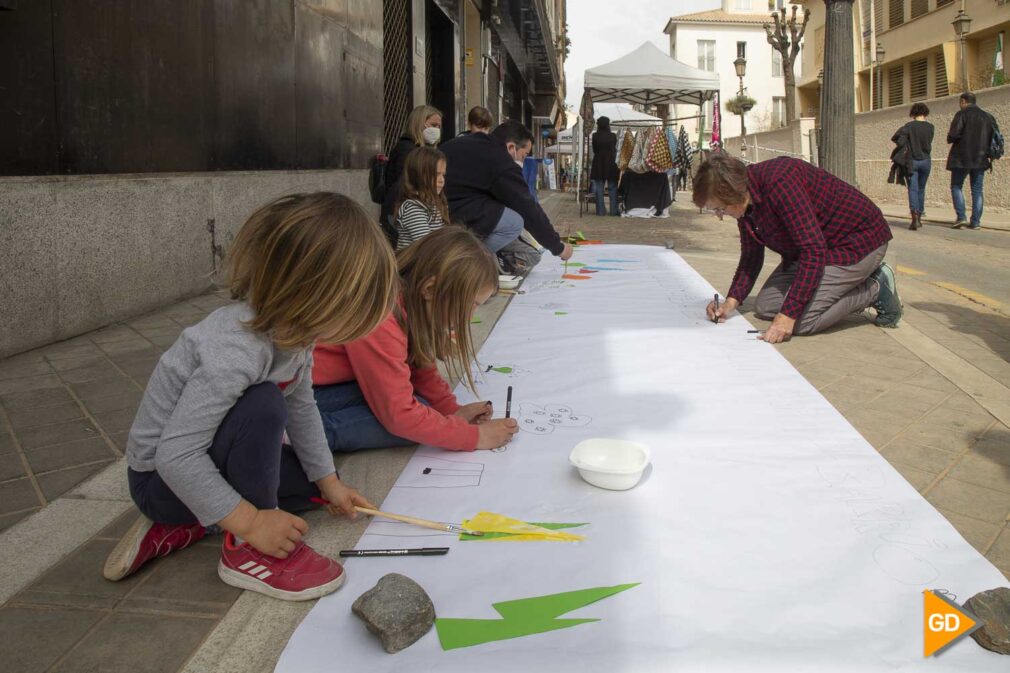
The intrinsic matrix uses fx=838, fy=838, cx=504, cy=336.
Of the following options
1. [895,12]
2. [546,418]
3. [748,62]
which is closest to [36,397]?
[546,418]

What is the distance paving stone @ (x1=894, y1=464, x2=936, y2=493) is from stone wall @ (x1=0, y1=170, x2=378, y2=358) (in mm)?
3350

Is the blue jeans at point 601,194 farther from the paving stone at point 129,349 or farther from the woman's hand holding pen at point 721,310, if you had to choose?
the paving stone at point 129,349

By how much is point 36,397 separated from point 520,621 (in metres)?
2.20

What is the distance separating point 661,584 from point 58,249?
3.20 metres

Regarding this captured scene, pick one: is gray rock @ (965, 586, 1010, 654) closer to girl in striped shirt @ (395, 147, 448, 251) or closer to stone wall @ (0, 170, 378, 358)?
girl in striped shirt @ (395, 147, 448, 251)

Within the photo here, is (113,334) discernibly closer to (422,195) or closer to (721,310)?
(422,195)

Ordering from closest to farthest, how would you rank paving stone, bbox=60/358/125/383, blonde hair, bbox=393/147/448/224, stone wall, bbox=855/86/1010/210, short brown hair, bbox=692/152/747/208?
paving stone, bbox=60/358/125/383
short brown hair, bbox=692/152/747/208
blonde hair, bbox=393/147/448/224
stone wall, bbox=855/86/1010/210

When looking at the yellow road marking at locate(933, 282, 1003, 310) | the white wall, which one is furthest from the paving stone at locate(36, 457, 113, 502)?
the white wall

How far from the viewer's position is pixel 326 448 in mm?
1873

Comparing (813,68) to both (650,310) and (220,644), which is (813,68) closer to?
(650,310)

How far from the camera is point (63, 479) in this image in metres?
2.22

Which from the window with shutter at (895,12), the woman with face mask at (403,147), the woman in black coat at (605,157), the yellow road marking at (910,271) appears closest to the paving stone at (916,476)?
the woman with face mask at (403,147)

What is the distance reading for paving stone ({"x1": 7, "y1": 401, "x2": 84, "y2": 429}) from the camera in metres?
2.66

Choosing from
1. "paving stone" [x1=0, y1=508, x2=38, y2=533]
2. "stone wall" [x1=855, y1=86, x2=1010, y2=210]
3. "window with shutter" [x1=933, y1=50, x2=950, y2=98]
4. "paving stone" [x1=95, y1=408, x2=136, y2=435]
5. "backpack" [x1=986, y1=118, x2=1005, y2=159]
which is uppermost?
"window with shutter" [x1=933, y1=50, x2=950, y2=98]
